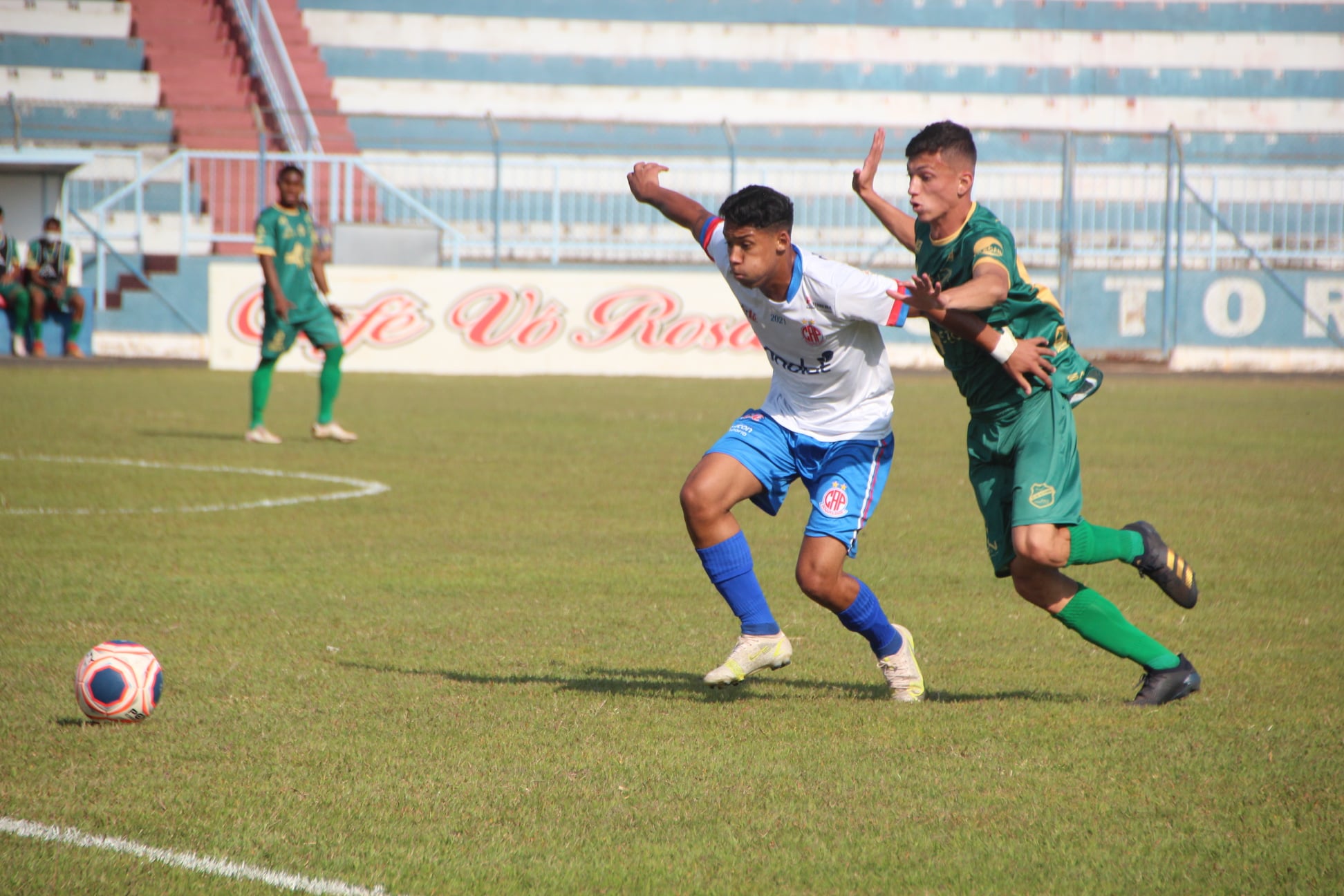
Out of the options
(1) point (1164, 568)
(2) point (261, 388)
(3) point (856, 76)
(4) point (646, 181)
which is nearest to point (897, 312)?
(4) point (646, 181)

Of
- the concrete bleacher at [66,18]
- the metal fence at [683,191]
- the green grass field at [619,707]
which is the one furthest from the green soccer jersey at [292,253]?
the concrete bleacher at [66,18]

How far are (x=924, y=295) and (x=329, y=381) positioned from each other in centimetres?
850

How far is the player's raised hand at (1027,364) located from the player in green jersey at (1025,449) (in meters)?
0.06

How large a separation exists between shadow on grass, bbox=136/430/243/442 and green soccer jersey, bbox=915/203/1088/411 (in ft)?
28.0

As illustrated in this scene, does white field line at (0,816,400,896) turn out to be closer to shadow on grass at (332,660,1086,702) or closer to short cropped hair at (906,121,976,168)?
shadow on grass at (332,660,1086,702)

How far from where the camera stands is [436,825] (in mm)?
3377

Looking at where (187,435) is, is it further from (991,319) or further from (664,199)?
(991,319)

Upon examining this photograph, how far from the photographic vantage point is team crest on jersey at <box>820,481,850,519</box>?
465 cm

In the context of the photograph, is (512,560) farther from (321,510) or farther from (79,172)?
(79,172)

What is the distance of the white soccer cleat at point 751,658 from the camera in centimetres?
442

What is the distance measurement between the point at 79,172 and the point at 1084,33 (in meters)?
20.1

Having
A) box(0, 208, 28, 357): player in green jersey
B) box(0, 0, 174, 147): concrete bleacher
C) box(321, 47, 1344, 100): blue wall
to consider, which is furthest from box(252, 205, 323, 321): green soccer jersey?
box(321, 47, 1344, 100): blue wall

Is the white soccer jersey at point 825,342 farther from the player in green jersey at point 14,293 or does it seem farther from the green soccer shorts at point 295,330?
the player in green jersey at point 14,293

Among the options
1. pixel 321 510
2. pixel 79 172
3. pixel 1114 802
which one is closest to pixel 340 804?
pixel 1114 802
